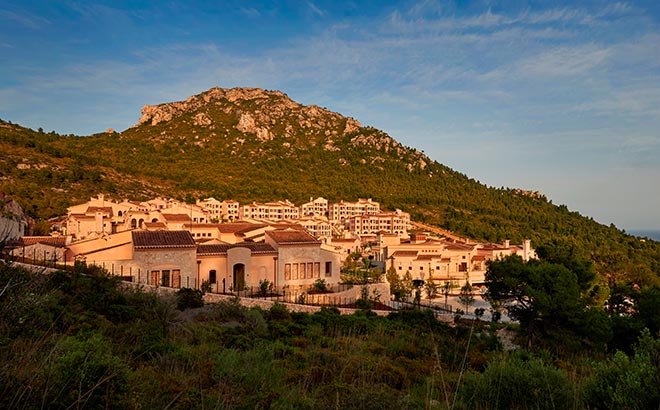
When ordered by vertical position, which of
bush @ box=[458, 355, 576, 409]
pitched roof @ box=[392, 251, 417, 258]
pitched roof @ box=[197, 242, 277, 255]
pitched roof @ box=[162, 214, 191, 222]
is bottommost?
pitched roof @ box=[392, 251, 417, 258]

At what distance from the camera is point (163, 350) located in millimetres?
7000

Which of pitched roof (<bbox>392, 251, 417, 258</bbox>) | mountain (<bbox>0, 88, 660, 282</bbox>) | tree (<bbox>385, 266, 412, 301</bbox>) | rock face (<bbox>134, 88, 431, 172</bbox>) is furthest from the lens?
rock face (<bbox>134, 88, 431, 172</bbox>)

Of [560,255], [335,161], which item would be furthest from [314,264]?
[335,161]

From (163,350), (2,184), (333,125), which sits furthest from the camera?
(333,125)

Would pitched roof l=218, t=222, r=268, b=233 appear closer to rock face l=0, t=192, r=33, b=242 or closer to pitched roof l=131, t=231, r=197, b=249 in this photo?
pitched roof l=131, t=231, r=197, b=249

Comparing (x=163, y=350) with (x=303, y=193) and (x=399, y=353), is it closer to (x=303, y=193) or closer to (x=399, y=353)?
(x=399, y=353)

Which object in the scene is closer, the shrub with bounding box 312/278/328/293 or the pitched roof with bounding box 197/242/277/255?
the pitched roof with bounding box 197/242/277/255

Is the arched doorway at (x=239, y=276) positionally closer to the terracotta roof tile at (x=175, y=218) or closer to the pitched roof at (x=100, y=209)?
the terracotta roof tile at (x=175, y=218)

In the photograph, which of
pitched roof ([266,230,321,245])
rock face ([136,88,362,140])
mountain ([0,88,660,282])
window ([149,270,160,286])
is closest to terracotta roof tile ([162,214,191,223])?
mountain ([0,88,660,282])

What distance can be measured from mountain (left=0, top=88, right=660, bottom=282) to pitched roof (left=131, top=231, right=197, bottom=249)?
24735 mm

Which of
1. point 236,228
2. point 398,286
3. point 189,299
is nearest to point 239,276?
point 189,299

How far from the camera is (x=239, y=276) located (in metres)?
20.8

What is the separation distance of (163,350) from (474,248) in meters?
47.8

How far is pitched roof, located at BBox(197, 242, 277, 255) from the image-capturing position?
66.6 feet
